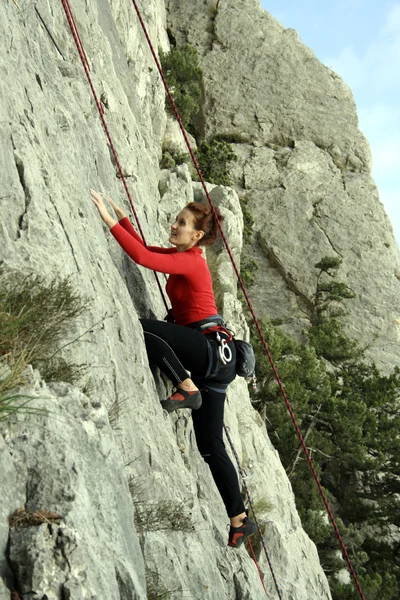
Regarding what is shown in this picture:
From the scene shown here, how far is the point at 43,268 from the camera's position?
13.3 feet

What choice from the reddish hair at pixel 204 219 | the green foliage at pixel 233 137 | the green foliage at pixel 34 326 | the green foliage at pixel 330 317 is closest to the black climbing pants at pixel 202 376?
the reddish hair at pixel 204 219

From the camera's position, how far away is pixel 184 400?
5645 millimetres

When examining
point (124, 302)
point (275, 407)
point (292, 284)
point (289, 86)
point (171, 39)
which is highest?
point (171, 39)

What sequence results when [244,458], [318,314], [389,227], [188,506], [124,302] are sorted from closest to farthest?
[188,506], [124,302], [244,458], [318,314], [389,227]

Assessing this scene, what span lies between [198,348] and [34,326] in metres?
2.27

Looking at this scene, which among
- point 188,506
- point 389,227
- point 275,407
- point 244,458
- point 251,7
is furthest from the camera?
point 251,7

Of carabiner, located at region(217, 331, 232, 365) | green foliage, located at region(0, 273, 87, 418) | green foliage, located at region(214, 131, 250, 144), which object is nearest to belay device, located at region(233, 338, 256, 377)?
carabiner, located at region(217, 331, 232, 365)

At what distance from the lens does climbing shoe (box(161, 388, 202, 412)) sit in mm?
5637

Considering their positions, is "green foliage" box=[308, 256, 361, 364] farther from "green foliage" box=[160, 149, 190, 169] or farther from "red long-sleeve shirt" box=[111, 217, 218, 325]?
"red long-sleeve shirt" box=[111, 217, 218, 325]

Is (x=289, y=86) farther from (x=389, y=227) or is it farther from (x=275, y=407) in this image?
(x=275, y=407)

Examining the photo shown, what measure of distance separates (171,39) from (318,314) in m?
19.6

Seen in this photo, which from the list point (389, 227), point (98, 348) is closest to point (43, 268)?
point (98, 348)

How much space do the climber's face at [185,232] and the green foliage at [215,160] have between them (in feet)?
87.4

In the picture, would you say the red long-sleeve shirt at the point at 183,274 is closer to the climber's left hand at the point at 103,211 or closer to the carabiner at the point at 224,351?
the climber's left hand at the point at 103,211
